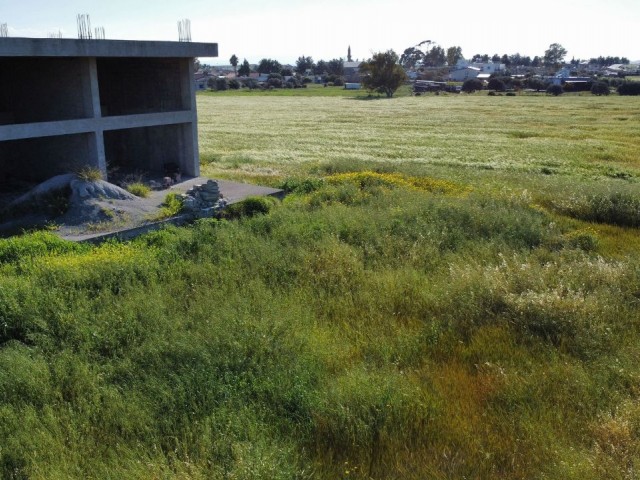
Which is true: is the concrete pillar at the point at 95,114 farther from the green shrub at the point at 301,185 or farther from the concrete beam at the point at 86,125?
the green shrub at the point at 301,185

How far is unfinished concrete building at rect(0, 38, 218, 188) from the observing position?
52.7ft

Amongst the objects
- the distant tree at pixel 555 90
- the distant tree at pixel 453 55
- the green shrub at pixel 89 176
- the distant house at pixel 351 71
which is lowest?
the green shrub at pixel 89 176

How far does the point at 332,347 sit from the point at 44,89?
48.0 ft

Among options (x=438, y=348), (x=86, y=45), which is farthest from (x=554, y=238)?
(x=86, y=45)

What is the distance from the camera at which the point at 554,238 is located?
43.8 ft

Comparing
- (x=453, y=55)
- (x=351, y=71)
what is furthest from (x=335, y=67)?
(x=453, y=55)

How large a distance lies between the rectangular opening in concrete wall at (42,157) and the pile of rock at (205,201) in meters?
3.95

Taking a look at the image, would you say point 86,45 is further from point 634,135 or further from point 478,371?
point 634,135

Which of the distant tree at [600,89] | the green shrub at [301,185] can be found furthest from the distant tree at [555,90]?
the green shrub at [301,185]

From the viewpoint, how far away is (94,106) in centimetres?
1686

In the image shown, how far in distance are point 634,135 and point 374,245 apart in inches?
1274

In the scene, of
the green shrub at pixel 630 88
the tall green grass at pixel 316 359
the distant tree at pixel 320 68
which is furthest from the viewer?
the distant tree at pixel 320 68

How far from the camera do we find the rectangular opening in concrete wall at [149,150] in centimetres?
2019

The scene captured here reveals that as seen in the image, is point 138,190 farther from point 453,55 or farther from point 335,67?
point 453,55
